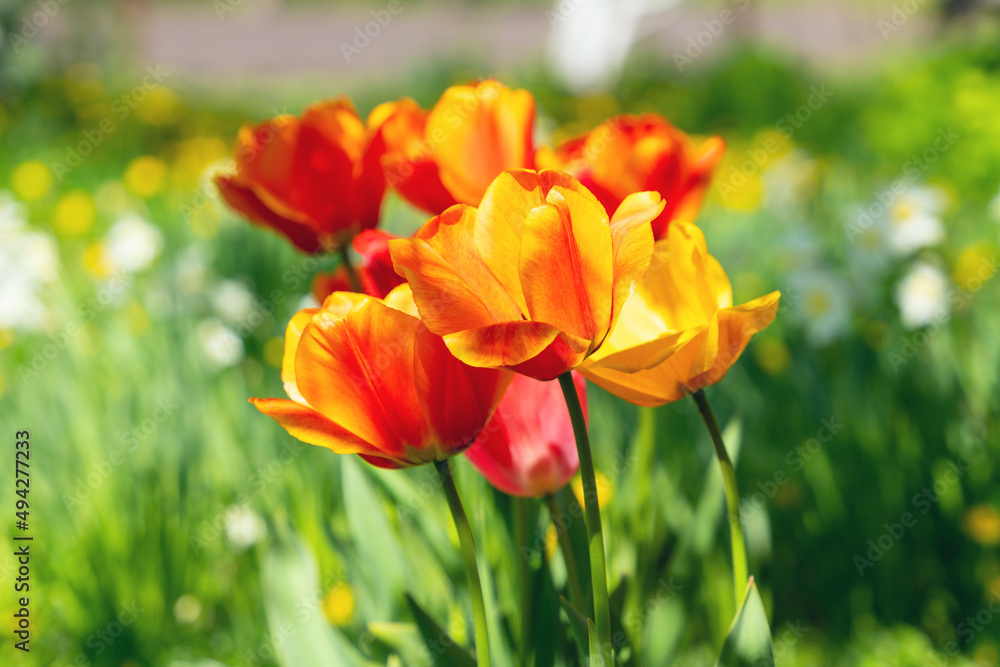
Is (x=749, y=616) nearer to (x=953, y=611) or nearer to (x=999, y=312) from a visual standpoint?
(x=953, y=611)

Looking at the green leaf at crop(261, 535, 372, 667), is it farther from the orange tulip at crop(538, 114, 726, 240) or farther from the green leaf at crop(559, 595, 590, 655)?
the orange tulip at crop(538, 114, 726, 240)

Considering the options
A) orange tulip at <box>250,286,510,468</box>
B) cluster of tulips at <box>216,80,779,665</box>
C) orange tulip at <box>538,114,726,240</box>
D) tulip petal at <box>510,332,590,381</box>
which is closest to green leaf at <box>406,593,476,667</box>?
cluster of tulips at <box>216,80,779,665</box>

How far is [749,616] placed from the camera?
775mm

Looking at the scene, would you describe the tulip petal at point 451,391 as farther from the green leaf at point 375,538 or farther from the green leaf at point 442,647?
the green leaf at point 375,538

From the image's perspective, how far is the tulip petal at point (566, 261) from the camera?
0.60 m

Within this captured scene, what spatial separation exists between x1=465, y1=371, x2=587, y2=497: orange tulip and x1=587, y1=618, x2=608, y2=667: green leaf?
0.59 feet

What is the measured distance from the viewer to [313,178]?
106 cm

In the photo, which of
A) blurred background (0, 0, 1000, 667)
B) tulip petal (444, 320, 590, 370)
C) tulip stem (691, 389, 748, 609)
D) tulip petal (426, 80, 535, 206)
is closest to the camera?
tulip petal (444, 320, 590, 370)

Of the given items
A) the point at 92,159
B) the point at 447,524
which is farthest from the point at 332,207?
the point at 92,159

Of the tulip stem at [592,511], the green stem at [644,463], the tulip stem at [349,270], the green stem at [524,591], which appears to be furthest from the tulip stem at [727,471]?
the tulip stem at [349,270]

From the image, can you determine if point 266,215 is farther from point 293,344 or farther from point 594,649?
point 594,649

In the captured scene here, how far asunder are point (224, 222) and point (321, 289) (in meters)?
2.10

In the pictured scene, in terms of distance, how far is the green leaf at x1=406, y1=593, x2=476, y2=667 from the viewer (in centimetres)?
86

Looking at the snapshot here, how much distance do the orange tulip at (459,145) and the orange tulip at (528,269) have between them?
0.34 metres
